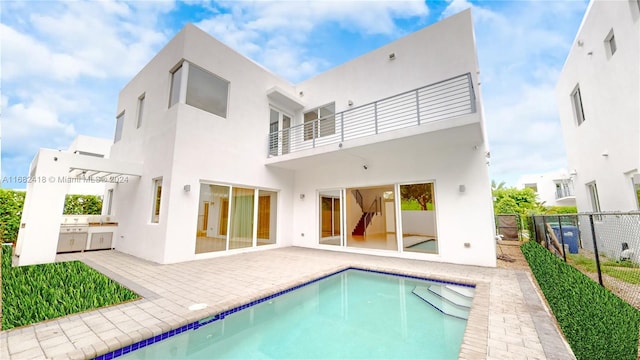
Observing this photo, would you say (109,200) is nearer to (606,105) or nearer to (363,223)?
(363,223)

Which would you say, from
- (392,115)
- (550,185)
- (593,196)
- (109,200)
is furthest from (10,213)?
(550,185)

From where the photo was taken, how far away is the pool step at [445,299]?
13.7 feet

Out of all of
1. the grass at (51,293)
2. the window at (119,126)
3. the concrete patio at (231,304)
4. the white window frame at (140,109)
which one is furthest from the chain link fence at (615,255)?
the window at (119,126)

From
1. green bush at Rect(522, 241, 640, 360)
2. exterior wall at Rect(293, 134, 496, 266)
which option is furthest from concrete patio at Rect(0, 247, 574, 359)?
exterior wall at Rect(293, 134, 496, 266)

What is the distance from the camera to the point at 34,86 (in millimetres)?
27109

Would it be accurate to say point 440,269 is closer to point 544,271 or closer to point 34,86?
point 544,271

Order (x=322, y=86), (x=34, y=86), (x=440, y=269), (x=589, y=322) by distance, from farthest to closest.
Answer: (x=34, y=86)
(x=322, y=86)
(x=440, y=269)
(x=589, y=322)

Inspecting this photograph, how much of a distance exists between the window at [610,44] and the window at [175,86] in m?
12.9

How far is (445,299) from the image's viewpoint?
15.4 ft

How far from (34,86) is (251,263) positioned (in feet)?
125

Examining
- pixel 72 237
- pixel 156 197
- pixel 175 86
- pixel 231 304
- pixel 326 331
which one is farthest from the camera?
pixel 72 237

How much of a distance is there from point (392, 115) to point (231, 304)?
740cm

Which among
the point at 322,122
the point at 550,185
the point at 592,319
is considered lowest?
the point at 592,319

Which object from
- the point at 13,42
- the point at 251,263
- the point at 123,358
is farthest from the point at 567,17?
the point at 13,42
